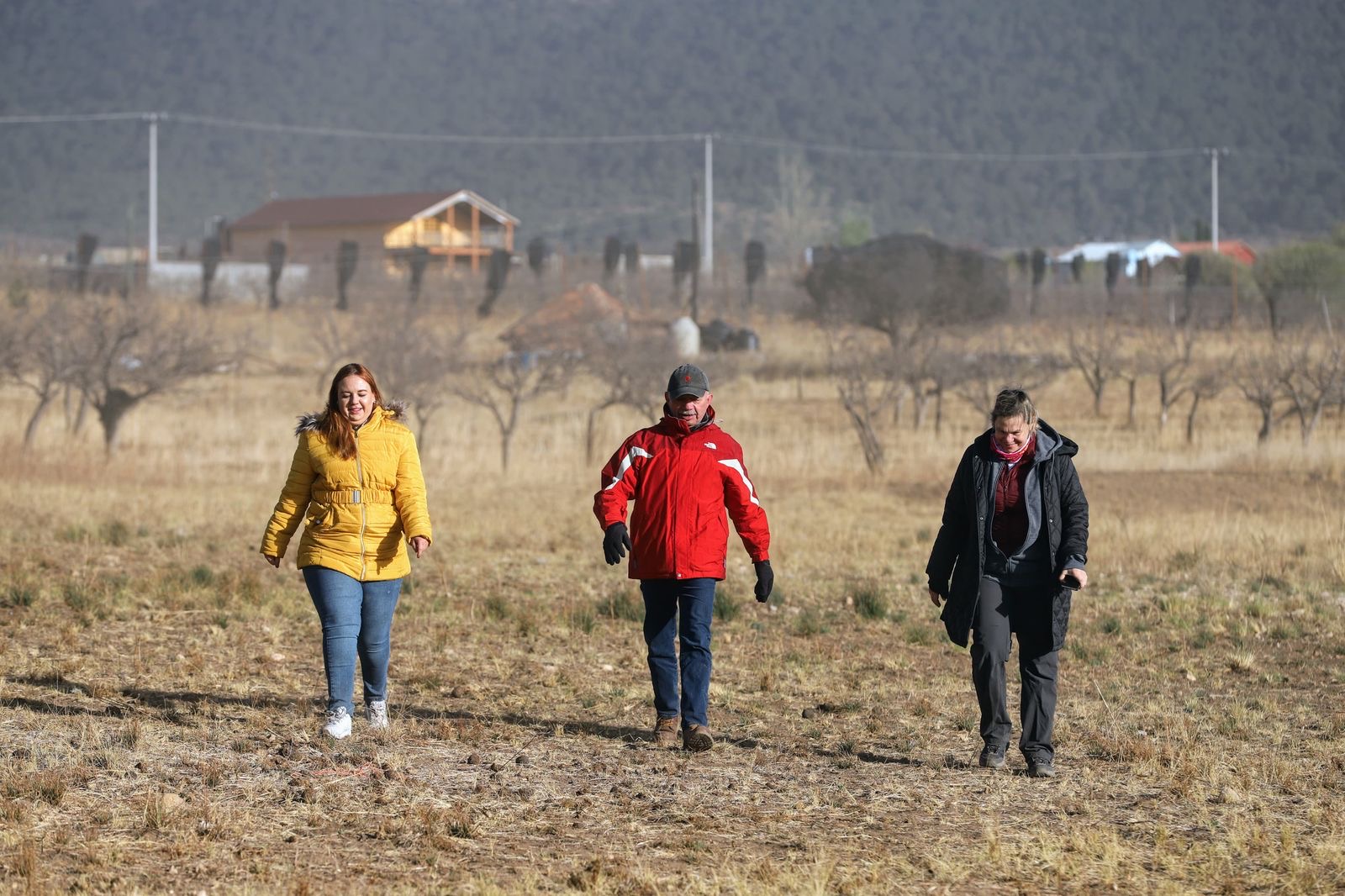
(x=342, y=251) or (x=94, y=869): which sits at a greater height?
(x=342, y=251)

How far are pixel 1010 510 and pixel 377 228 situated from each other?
219 feet

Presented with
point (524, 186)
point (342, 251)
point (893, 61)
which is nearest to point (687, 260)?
point (342, 251)

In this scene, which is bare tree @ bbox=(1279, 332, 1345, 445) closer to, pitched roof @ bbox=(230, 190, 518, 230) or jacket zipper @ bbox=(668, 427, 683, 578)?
jacket zipper @ bbox=(668, 427, 683, 578)

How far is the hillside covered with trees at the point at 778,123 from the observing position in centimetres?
13962

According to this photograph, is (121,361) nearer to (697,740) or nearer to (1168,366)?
(1168,366)

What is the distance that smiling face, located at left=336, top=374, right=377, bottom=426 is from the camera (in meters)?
6.34

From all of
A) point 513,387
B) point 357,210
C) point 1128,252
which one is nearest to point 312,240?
point 357,210

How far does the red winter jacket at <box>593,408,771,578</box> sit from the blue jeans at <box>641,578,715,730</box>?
9 centimetres

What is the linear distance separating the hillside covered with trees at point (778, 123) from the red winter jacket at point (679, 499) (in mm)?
105248

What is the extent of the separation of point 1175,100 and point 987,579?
167 meters

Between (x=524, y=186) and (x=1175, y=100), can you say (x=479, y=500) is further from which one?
(x=1175, y=100)

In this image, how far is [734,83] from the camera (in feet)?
581

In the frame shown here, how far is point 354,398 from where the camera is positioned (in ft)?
20.8

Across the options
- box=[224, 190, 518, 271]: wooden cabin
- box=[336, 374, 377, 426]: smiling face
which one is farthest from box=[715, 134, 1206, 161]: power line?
box=[336, 374, 377, 426]: smiling face
